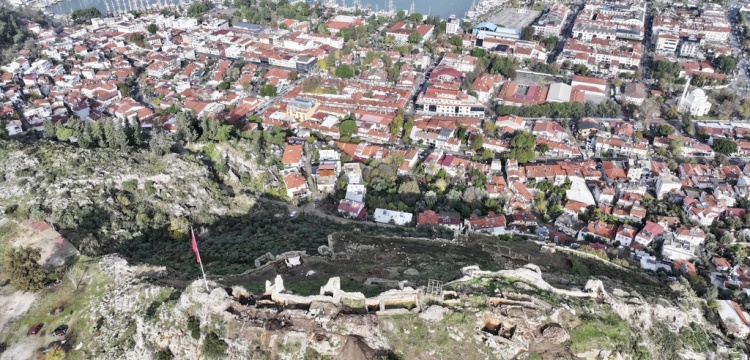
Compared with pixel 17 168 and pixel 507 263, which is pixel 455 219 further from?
pixel 17 168

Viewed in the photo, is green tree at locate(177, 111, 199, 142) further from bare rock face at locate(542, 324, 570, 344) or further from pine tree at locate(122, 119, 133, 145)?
bare rock face at locate(542, 324, 570, 344)

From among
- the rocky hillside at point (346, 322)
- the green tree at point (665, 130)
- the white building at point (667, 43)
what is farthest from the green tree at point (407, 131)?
the white building at point (667, 43)

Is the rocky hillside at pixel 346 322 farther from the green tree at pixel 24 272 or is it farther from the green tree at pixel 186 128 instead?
the green tree at pixel 186 128

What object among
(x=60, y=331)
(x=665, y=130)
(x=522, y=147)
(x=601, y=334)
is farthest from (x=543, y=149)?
(x=60, y=331)

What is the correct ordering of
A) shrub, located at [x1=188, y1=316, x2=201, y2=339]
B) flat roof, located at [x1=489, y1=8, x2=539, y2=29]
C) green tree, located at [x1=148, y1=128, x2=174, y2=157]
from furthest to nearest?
1. flat roof, located at [x1=489, y1=8, x2=539, y2=29]
2. green tree, located at [x1=148, y1=128, x2=174, y2=157]
3. shrub, located at [x1=188, y1=316, x2=201, y2=339]

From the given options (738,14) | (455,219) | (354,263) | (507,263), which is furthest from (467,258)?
(738,14)

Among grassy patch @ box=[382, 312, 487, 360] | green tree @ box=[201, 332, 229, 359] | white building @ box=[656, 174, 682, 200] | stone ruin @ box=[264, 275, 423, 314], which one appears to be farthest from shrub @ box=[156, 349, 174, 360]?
white building @ box=[656, 174, 682, 200]
